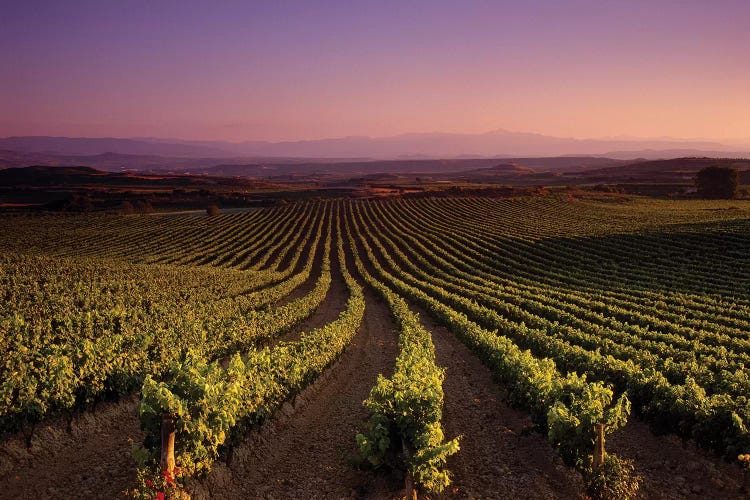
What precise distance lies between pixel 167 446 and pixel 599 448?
8346 mm

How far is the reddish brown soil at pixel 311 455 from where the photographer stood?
984 cm

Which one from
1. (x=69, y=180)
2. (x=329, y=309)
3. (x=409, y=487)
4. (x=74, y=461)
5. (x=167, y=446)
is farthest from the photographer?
(x=69, y=180)

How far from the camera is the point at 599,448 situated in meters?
9.23

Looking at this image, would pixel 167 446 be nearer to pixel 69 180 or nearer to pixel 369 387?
pixel 369 387

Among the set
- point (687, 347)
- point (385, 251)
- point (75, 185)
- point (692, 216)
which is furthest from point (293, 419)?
point (75, 185)

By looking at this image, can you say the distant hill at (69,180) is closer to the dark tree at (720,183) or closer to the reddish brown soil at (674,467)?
the dark tree at (720,183)

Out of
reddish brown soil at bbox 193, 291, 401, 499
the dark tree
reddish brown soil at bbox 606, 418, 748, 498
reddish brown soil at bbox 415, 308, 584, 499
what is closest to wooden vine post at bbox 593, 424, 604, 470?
reddish brown soil at bbox 415, 308, 584, 499

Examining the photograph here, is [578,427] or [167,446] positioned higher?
[167,446]

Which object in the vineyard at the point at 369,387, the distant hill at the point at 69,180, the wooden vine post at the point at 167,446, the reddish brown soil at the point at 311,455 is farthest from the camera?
the distant hill at the point at 69,180

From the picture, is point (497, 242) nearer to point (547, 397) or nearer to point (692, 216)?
point (692, 216)

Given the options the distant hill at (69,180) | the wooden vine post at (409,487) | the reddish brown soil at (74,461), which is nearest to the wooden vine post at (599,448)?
the wooden vine post at (409,487)

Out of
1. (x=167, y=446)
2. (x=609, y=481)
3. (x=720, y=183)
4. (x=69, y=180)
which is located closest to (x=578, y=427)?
(x=609, y=481)

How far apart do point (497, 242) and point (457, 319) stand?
A: 131 feet

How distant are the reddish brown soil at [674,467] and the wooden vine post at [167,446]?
9.42 metres
